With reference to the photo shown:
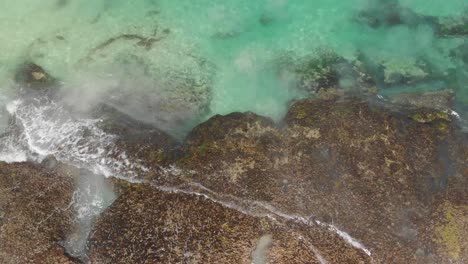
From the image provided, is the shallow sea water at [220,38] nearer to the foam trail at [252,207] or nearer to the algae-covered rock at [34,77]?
the algae-covered rock at [34,77]

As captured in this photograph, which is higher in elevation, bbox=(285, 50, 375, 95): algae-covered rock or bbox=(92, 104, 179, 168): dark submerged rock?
bbox=(285, 50, 375, 95): algae-covered rock

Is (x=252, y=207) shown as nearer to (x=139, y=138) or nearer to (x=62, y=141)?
(x=139, y=138)

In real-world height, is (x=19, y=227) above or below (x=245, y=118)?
below

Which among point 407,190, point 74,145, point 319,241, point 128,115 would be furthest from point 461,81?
point 74,145

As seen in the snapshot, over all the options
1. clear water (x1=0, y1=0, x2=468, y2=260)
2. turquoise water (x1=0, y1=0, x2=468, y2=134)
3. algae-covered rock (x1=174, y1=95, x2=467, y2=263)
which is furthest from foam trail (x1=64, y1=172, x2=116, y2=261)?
turquoise water (x1=0, y1=0, x2=468, y2=134)

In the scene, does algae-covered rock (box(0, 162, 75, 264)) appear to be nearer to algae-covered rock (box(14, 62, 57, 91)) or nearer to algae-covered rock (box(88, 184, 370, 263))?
algae-covered rock (box(88, 184, 370, 263))

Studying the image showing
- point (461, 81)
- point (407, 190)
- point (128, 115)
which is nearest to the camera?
point (407, 190)

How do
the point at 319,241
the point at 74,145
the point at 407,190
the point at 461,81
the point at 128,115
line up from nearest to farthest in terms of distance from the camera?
the point at 319,241
the point at 407,190
the point at 74,145
the point at 128,115
the point at 461,81

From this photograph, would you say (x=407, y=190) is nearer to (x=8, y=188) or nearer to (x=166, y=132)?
(x=166, y=132)
